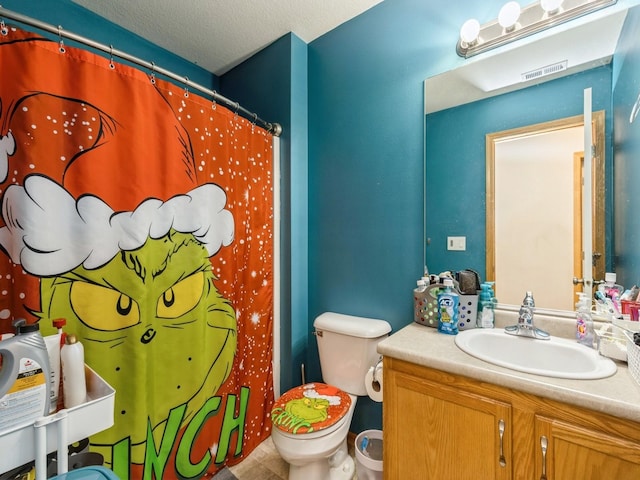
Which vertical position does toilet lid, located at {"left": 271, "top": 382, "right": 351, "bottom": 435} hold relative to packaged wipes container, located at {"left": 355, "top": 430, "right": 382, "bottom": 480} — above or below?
above

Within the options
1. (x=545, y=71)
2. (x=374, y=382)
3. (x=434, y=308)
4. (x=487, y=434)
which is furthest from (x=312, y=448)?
(x=545, y=71)

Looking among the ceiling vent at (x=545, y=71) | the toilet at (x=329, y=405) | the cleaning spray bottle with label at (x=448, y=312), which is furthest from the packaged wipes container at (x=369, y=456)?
the ceiling vent at (x=545, y=71)

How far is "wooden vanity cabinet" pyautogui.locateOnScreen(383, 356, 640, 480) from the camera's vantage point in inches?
29.5

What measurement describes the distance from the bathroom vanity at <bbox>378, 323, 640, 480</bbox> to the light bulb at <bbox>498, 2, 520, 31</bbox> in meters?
1.38

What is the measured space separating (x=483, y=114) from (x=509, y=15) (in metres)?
0.39

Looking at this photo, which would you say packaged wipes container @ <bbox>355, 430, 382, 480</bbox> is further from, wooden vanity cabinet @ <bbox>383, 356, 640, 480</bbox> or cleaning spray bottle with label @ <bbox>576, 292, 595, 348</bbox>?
cleaning spray bottle with label @ <bbox>576, 292, 595, 348</bbox>

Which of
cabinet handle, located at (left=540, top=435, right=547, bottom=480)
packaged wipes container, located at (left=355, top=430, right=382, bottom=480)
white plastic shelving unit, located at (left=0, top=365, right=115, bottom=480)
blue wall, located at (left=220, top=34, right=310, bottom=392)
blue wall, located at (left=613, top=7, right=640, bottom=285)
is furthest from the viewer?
blue wall, located at (left=220, top=34, right=310, bottom=392)

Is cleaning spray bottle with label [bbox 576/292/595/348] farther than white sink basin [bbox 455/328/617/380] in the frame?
Yes

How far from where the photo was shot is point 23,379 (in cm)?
73

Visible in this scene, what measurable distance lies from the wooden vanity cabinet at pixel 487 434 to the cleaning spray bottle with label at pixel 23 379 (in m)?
1.08

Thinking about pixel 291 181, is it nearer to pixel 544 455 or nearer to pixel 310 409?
pixel 310 409

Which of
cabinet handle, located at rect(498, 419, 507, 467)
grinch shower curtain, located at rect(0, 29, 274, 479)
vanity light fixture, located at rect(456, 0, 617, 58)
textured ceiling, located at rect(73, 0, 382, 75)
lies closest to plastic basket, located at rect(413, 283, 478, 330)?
cabinet handle, located at rect(498, 419, 507, 467)

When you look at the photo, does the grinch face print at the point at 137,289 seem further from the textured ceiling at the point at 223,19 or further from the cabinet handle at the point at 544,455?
the cabinet handle at the point at 544,455

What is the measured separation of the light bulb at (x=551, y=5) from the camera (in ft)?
3.79
